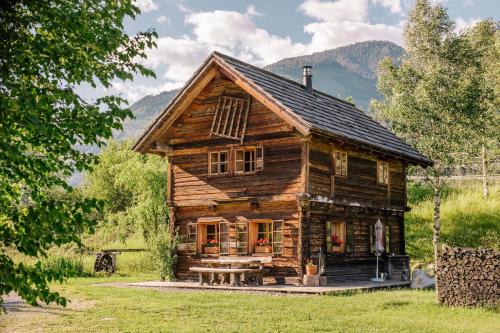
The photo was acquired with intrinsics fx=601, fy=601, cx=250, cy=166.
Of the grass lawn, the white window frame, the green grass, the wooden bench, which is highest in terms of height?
the white window frame

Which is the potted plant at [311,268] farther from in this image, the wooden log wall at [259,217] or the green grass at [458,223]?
the green grass at [458,223]

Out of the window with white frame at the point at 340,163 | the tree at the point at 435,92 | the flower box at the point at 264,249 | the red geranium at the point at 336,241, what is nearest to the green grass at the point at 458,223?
the tree at the point at 435,92

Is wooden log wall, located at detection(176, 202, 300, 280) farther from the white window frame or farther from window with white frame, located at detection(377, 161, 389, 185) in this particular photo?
window with white frame, located at detection(377, 161, 389, 185)

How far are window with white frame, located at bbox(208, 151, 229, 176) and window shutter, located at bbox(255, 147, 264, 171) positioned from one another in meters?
1.37

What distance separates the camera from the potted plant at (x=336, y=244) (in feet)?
72.7

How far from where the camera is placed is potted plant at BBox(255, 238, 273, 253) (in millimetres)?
21438

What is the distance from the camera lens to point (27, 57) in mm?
6145

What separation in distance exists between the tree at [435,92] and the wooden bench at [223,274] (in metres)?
11.4

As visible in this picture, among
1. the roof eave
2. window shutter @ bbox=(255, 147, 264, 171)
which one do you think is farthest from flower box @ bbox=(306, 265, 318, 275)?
the roof eave

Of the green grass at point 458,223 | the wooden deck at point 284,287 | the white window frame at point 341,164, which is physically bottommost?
the wooden deck at point 284,287

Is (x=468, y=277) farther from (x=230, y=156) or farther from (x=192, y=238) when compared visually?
(x=192, y=238)

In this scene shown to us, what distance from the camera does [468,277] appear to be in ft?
46.9

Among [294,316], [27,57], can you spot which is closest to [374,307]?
[294,316]

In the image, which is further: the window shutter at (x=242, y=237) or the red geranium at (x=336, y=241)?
the red geranium at (x=336, y=241)
